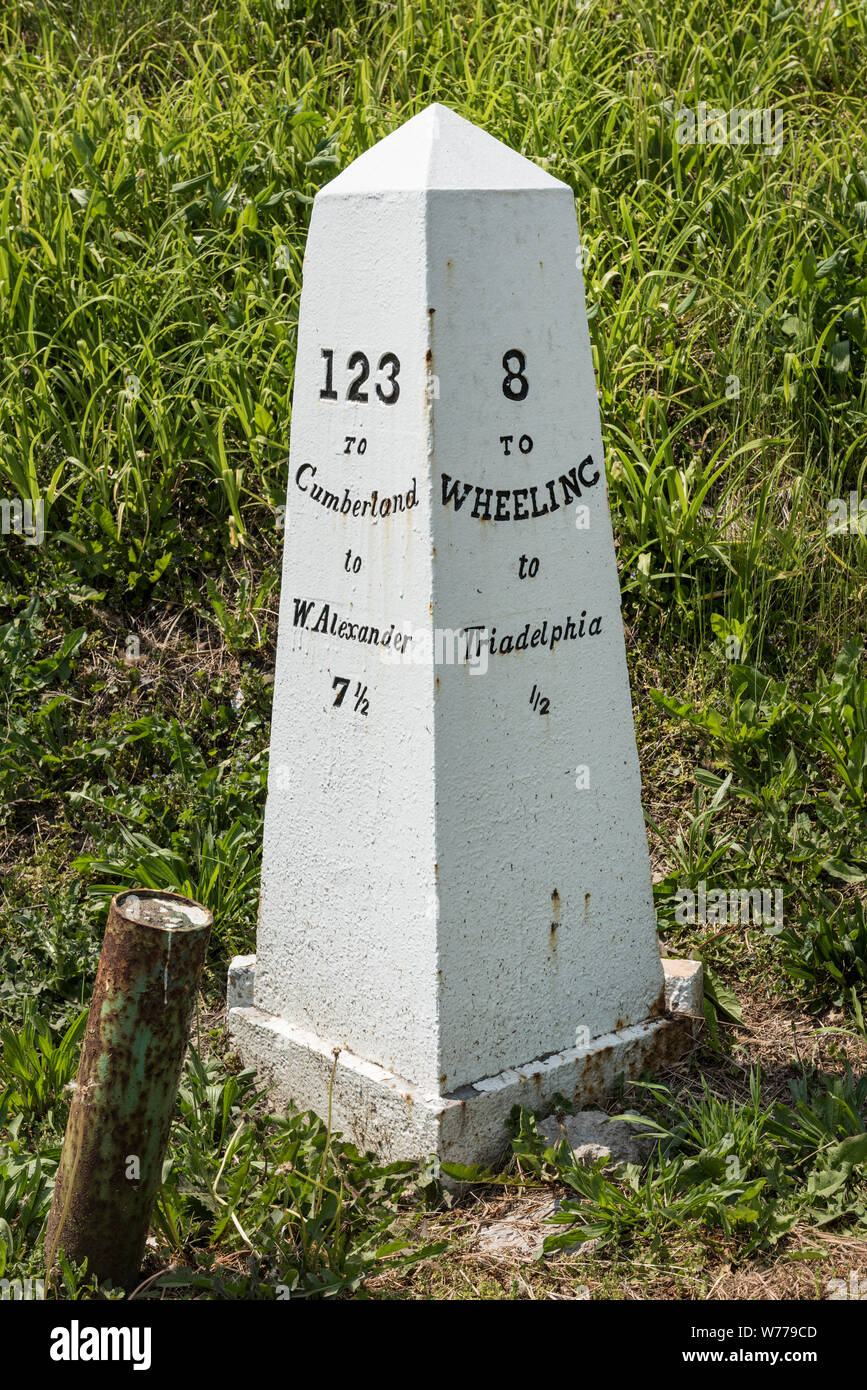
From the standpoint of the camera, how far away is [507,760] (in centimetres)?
248

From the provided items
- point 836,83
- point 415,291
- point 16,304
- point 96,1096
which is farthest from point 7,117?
point 96,1096

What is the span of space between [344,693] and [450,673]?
269 millimetres

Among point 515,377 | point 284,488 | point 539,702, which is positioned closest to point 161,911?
point 539,702

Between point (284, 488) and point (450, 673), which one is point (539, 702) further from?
point (284, 488)

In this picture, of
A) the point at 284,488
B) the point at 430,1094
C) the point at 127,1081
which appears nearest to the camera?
the point at 127,1081

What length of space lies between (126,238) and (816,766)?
9.30ft

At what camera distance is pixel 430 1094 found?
8.14ft

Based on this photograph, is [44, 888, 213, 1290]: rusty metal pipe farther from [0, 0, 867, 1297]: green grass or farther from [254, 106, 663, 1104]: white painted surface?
[254, 106, 663, 1104]: white painted surface

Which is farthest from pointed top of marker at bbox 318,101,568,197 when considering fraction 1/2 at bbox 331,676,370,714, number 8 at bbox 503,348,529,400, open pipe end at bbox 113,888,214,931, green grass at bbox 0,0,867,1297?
green grass at bbox 0,0,867,1297

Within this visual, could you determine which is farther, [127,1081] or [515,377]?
[515,377]

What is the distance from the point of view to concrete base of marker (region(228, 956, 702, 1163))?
2.49 m

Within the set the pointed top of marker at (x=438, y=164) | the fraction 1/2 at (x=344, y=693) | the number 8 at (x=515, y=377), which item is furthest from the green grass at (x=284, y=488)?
the pointed top of marker at (x=438, y=164)

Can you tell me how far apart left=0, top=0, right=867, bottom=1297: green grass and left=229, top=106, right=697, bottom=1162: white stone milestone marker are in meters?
0.25

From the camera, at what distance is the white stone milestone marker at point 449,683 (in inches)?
90.5
